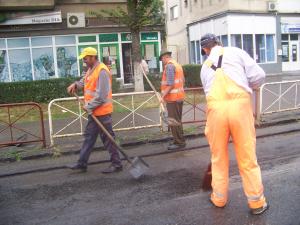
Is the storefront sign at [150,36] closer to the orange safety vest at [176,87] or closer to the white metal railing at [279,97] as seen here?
the white metal railing at [279,97]

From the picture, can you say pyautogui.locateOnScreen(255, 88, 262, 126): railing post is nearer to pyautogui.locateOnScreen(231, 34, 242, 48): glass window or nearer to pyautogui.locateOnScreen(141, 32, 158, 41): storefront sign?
pyautogui.locateOnScreen(141, 32, 158, 41): storefront sign

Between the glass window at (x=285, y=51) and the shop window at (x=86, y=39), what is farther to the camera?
the glass window at (x=285, y=51)

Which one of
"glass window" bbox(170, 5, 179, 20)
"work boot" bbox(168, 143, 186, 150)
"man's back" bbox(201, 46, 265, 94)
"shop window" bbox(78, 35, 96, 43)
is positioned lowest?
"work boot" bbox(168, 143, 186, 150)

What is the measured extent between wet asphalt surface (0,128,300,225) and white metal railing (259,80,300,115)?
134 inches

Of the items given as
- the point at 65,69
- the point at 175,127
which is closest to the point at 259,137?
the point at 175,127

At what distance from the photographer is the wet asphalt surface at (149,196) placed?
445 centimetres

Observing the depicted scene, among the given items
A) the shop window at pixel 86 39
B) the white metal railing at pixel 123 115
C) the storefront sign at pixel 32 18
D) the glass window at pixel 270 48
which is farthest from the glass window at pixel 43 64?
the glass window at pixel 270 48

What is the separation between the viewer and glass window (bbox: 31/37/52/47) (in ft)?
72.0

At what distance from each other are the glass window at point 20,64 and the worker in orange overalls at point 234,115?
Answer: 19.0 meters

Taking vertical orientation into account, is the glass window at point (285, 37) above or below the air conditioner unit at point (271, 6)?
below

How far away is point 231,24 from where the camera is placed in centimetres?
2700

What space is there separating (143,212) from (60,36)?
1864cm

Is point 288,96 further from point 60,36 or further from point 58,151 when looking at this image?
point 60,36

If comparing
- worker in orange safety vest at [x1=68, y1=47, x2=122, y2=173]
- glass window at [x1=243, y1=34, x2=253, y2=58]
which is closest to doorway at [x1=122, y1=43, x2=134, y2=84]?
glass window at [x1=243, y1=34, x2=253, y2=58]
